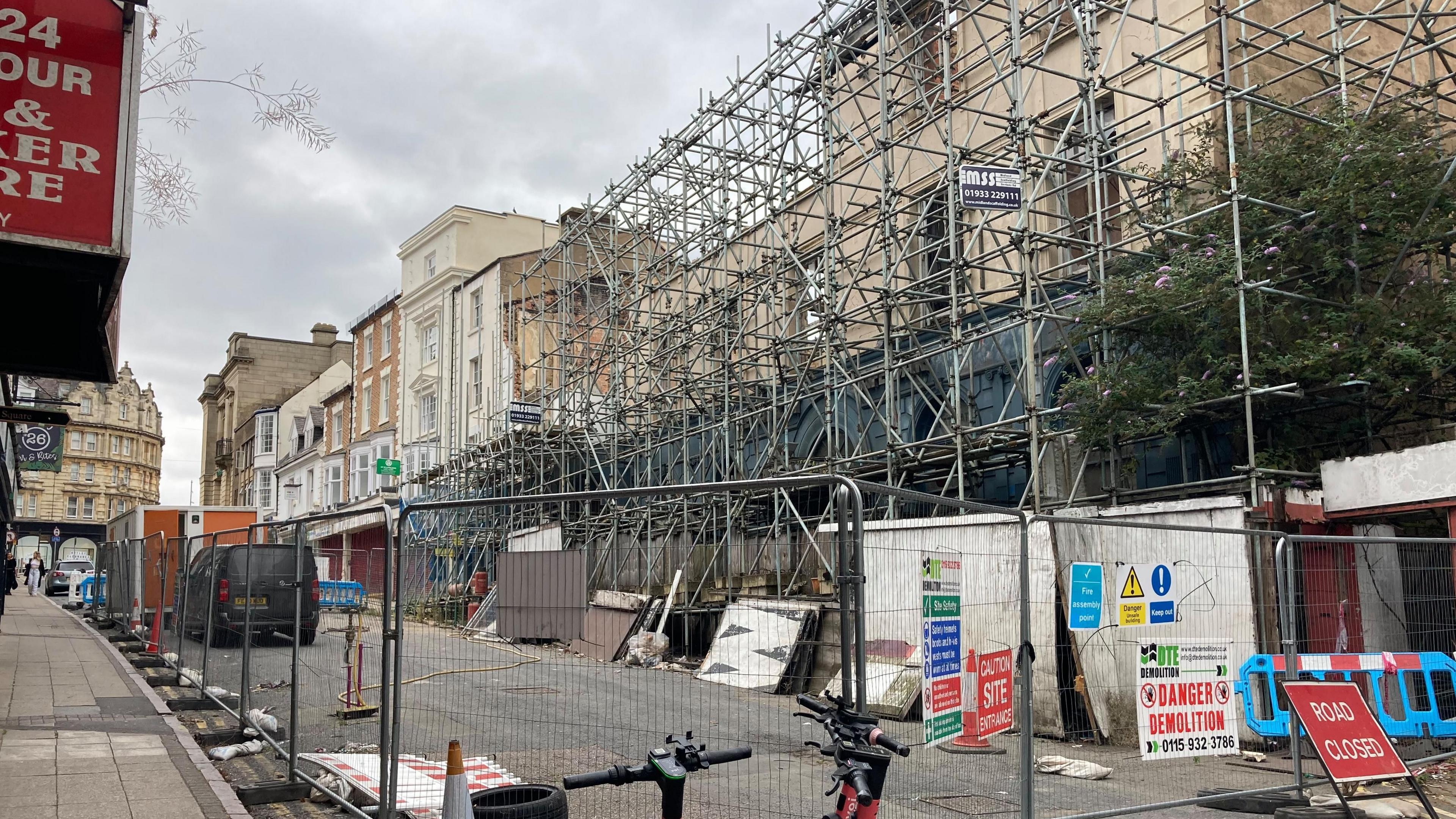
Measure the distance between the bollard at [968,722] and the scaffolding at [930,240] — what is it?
233 cm

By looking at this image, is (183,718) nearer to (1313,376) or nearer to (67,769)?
(67,769)

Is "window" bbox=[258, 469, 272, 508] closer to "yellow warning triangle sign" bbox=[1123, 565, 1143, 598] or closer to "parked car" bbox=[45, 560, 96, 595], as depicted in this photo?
"parked car" bbox=[45, 560, 96, 595]

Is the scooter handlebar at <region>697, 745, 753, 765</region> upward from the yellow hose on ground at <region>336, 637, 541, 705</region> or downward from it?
downward

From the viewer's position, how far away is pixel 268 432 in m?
64.0

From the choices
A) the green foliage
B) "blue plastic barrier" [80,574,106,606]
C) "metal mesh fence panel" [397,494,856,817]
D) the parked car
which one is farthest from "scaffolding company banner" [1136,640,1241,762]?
the parked car

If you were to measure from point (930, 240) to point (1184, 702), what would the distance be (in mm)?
12657

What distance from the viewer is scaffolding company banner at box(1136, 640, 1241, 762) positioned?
7051 millimetres

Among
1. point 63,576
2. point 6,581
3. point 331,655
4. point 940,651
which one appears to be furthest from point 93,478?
point 940,651

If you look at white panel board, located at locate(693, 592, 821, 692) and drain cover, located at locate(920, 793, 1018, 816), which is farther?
drain cover, located at locate(920, 793, 1018, 816)

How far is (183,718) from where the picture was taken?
11258mm

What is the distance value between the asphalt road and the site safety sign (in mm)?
1038

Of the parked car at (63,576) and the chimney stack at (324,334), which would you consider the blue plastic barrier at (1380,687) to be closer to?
the parked car at (63,576)

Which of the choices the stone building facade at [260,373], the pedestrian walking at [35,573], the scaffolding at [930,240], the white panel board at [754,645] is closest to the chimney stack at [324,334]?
the stone building facade at [260,373]

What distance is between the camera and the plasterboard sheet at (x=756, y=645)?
540 centimetres
